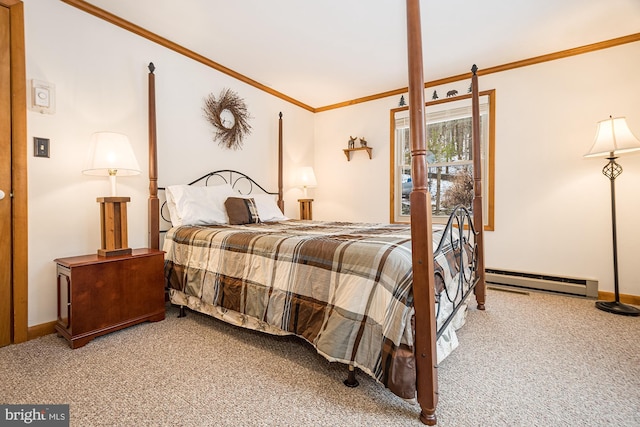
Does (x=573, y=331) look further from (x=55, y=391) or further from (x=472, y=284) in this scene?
(x=55, y=391)

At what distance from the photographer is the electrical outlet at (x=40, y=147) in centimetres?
206

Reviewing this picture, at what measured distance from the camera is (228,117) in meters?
3.42

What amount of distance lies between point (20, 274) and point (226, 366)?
5.04ft

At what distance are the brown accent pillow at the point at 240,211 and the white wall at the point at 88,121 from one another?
56cm

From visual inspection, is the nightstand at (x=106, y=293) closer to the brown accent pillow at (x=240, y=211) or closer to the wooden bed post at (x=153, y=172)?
the wooden bed post at (x=153, y=172)

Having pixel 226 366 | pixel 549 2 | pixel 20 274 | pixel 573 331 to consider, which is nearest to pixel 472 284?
pixel 573 331

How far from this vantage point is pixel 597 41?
2.81m

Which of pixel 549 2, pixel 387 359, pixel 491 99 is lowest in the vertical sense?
pixel 387 359

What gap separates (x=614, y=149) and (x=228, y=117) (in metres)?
3.59

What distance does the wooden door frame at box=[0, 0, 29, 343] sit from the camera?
1.97 m

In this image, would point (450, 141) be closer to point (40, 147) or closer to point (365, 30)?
point (365, 30)

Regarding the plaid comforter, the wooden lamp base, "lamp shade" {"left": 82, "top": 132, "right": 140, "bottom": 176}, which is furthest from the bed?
"lamp shade" {"left": 82, "top": 132, "right": 140, "bottom": 176}

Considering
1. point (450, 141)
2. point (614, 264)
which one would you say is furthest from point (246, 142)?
point (614, 264)

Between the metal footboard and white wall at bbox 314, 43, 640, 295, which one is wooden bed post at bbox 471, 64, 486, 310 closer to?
the metal footboard
